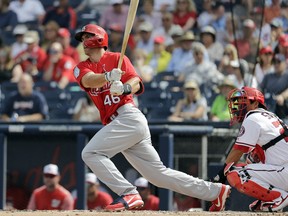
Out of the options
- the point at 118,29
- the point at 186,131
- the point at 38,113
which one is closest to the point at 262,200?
the point at 186,131

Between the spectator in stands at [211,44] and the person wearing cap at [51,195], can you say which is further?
the spectator in stands at [211,44]

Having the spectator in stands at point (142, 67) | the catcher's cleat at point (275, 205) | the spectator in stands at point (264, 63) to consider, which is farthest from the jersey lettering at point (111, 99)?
the spectator in stands at point (142, 67)

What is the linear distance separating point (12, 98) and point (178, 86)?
2299 millimetres

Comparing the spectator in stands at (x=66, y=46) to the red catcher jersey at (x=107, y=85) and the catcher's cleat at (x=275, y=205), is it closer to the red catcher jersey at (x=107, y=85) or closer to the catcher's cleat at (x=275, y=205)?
the red catcher jersey at (x=107, y=85)

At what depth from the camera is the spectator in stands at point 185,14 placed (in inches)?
566

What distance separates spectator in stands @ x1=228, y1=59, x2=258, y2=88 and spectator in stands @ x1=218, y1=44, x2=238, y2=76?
7.8 inches

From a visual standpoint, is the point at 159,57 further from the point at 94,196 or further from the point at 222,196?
the point at 222,196

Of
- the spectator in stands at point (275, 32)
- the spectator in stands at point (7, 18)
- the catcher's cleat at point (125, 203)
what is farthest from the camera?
the spectator in stands at point (7, 18)

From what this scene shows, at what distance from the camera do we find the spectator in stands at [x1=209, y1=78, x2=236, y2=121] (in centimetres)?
1164

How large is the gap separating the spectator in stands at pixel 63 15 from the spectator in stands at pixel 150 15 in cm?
117

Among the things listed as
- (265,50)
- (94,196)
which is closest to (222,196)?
(94,196)

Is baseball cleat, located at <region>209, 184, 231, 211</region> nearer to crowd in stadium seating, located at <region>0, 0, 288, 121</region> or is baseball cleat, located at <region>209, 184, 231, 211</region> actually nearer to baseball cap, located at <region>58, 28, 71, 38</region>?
crowd in stadium seating, located at <region>0, 0, 288, 121</region>

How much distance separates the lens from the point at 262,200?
7.98m

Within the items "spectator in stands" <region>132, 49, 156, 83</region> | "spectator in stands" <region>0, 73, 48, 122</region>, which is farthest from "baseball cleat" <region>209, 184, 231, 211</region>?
"spectator in stands" <region>132, 49, 156, 83</region>
